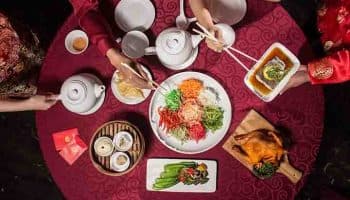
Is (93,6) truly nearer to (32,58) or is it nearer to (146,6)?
(146,6)

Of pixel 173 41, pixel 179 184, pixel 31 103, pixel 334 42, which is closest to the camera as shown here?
pixel 173 41

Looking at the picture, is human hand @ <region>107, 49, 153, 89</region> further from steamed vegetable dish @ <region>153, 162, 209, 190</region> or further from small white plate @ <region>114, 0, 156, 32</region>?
steamed vegetable dish @ <region>153, 162, 209, 190</region>

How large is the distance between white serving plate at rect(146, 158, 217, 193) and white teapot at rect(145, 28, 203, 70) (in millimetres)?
542

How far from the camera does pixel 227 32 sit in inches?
103

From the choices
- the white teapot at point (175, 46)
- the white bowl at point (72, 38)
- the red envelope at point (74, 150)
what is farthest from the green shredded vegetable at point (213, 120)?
the white bowl at point (72, 38)

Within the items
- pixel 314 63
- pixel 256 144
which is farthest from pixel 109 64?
pixel 314 63

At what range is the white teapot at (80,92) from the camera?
2553mm

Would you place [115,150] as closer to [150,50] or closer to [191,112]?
[191,112]

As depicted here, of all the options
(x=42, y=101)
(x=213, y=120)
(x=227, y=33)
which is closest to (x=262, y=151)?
(x=213, y=120)

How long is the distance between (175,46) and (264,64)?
54 centimetres

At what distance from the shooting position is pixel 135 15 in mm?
2762

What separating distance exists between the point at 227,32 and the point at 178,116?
1.76 ft

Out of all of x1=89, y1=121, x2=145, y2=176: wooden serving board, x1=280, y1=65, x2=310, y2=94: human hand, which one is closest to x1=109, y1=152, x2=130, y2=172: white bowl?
x1=89, y1=121, x2=145, y2=176: wooden serving board

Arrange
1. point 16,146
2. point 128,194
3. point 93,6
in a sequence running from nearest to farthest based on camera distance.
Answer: point 93,6 → point 128,194 → point 16,146
